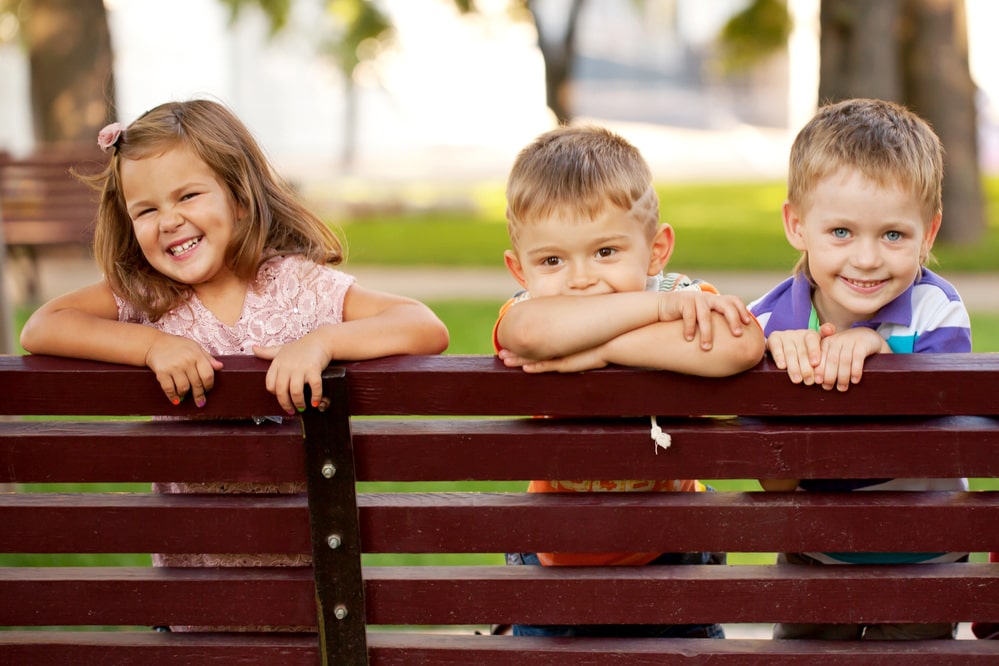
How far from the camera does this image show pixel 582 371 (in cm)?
199

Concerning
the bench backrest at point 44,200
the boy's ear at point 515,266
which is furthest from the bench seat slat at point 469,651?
the bench backrest at point 44,200

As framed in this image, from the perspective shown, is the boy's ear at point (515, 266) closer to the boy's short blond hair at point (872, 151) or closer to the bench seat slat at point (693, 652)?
the boy's short blond hair at point (872, 151)

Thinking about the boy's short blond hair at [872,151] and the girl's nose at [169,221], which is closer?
the boy's short blond hair at [872,151]

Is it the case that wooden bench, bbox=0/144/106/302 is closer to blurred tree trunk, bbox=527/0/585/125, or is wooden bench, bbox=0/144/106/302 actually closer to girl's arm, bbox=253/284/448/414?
girl's arm, bbox=253/284/448/414

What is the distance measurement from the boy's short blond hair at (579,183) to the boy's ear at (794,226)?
0.36 meters

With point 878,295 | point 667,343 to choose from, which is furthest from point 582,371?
point 878,295

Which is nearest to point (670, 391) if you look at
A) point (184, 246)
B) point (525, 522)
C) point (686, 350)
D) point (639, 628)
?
point (686, 350)

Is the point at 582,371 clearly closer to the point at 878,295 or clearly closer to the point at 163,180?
the point at 878,295

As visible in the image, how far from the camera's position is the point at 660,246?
2.67 metres

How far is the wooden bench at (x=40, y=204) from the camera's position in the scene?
1080 cm

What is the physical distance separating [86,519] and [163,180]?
93cm

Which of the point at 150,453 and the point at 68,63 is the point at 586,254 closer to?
the point at 150,453

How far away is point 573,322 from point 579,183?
53cm

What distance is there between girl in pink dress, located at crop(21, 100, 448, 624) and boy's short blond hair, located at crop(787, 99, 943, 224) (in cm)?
A: 90
